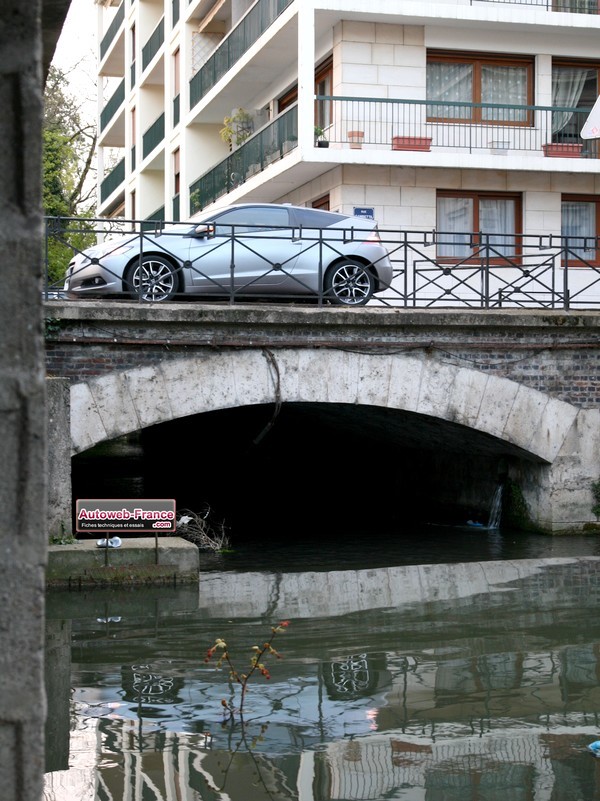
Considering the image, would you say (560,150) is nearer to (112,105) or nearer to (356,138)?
(356,138)

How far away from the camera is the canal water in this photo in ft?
17.1

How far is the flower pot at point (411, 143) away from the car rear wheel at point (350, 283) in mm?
6294

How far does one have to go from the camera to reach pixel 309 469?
70.2ft

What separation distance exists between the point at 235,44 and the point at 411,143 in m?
6.09

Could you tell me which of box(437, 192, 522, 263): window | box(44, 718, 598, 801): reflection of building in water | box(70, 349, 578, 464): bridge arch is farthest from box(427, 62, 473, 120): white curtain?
box(44, 718, 598, 801): reflection of building in water

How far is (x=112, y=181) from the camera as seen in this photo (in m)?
41.0

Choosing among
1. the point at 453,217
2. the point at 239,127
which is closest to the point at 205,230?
the point at 453,217

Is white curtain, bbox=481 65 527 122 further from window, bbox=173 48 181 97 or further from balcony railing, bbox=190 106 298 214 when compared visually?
window, bbox=173 48 181 97

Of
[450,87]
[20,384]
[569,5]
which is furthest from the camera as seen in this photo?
[569,5]

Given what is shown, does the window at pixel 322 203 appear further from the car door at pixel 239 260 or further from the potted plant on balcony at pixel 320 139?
the car door at pixel 239 260

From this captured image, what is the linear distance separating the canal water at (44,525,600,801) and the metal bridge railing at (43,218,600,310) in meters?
3.79

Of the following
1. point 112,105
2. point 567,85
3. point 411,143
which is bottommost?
point 411,143

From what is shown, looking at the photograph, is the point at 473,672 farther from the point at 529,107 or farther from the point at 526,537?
the point at 529,107

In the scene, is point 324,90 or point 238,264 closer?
point 238,264
